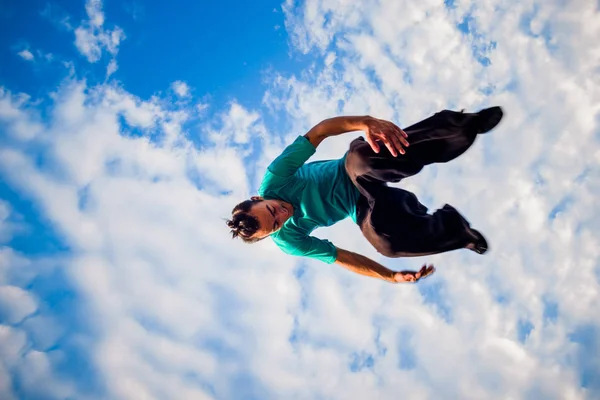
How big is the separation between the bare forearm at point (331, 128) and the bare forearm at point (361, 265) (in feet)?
5.28

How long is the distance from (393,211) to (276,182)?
1.23 metres

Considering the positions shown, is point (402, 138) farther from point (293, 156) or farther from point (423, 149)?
point (293, 156)

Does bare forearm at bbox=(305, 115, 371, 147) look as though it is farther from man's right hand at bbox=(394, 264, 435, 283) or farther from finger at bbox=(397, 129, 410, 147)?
man's right hand at bbox=(394, 264, 435, 283)

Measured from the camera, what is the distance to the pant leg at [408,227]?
3305 mm

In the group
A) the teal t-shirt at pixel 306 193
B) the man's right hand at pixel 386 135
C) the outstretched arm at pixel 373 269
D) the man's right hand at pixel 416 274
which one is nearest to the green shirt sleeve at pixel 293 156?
the teal t-shirt at pixel 306 193

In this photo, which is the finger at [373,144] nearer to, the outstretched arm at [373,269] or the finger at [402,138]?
the finger at [402,138]

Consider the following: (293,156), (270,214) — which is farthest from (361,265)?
(293,156)

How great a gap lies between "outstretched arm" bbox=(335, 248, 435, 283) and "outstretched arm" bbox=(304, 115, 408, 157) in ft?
5.18

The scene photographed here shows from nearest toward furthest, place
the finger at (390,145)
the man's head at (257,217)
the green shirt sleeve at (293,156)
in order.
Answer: the finger at (390,145), the green shirt sleeve at (293,156), the man's head at (257,217)

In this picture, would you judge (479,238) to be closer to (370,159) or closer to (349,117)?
(370,159)

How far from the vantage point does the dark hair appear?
3631 mm

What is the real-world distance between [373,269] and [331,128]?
72.3 inches

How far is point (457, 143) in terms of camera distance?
2896mm

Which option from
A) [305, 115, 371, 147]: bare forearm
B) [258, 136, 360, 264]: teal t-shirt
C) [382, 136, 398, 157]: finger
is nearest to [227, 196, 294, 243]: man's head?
[258, 136, 360, 264]: teal t-shirt
